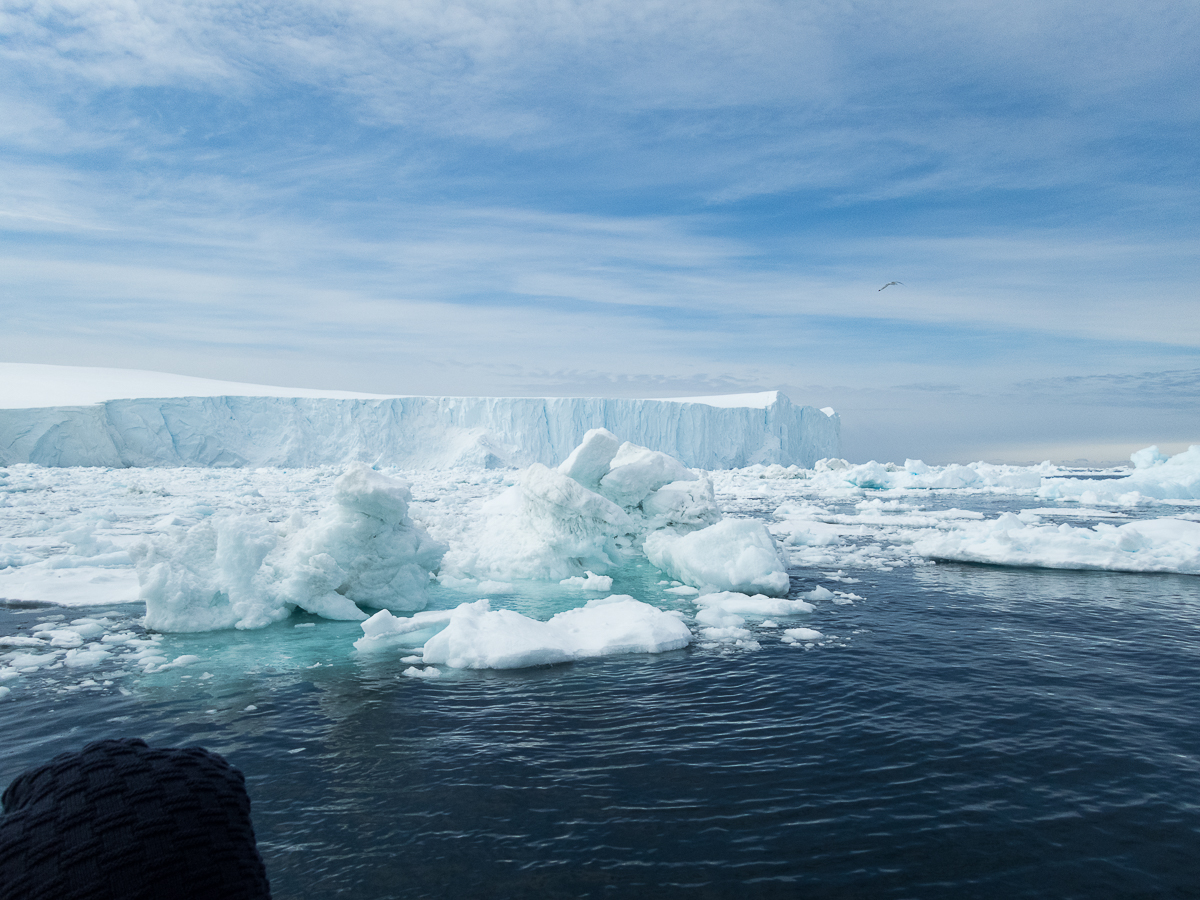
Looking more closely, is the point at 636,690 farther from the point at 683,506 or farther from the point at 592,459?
the point at 592,459

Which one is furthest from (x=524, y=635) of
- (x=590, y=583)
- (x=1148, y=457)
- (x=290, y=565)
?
(x=1148, y=457)

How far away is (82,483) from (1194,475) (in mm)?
55507

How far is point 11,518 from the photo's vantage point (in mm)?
21656

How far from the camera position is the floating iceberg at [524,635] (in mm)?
8852

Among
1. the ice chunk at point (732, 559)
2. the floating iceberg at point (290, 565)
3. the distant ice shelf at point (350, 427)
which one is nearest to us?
the floating iceberg at point (290, 565)

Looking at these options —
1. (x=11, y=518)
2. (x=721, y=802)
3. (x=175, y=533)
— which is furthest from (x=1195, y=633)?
(x=11, y=518)

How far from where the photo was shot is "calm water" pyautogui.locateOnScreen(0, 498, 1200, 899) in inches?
179

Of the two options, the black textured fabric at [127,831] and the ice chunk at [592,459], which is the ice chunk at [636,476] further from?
the black textured fabric at [127,831]

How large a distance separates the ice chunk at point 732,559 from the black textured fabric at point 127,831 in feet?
40.6

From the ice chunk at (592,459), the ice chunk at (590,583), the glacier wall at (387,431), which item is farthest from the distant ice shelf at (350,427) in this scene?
the ice chunk at (590,583)

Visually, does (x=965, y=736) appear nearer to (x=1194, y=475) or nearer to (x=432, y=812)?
(x=432, y=812)

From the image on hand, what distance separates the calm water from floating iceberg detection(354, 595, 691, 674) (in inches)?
14.3

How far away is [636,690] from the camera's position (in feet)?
25.7

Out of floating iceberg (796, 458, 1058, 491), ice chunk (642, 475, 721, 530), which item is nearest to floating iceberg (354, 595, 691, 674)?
ice chunk (642, 475, 721, 530)
